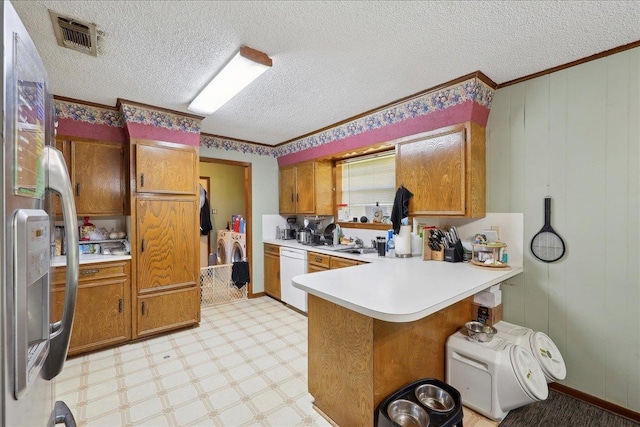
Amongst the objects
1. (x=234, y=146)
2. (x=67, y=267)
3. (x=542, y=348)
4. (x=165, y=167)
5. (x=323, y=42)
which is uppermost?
(x=323, y=42)

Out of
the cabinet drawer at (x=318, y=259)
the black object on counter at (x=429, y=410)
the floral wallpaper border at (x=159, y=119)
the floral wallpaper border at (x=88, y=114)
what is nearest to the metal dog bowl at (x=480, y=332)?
the black object on counter at (x=429, y=410)

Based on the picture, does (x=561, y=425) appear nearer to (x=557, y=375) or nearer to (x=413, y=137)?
(x=557, y=375)

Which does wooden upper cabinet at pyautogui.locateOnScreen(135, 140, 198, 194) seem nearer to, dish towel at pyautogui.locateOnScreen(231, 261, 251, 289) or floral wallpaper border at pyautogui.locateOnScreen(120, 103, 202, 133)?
floral wallpaper border at pyautogui.locateOnScreen(120, 103, 202, 133)

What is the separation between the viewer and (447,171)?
7.85 feet

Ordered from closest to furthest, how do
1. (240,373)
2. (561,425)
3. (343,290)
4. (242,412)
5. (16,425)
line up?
1. (16,425)
2. (343,290)
3. (561,425)
4. (242,412)
5. (240,373)

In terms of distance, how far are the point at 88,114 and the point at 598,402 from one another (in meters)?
4.79

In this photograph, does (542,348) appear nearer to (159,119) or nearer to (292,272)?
(292,272)

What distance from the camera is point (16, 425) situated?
559 millimetres

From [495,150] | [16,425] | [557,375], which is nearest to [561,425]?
[557,375]

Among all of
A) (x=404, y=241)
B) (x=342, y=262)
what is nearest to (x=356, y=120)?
(x=404, y=241)

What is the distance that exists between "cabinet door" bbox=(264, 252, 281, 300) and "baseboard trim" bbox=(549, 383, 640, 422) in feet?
10.00

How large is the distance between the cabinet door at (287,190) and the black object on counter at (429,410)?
2.91 meters

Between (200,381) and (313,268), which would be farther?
(313,268)

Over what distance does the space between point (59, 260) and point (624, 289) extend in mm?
4160
